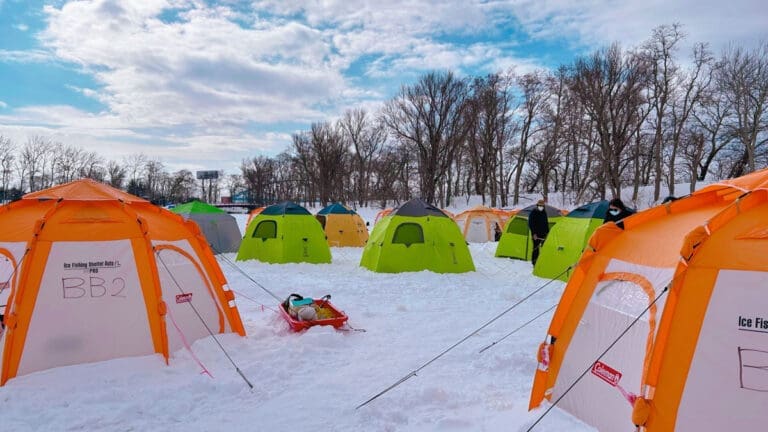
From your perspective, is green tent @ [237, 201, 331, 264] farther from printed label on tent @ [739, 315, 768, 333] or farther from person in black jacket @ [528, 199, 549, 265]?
printed label on tent @ [739, 315, 768, 333]

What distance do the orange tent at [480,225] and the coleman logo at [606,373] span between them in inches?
707

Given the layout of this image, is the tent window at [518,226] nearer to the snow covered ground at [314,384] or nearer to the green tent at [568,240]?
the green tent at [568,240]

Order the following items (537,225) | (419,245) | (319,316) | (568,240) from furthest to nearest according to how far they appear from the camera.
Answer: (537,225) → (419,245) → (568,240) → (319,316)

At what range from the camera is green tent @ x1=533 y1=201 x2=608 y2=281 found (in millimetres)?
10435

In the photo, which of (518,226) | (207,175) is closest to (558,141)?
(518,226)

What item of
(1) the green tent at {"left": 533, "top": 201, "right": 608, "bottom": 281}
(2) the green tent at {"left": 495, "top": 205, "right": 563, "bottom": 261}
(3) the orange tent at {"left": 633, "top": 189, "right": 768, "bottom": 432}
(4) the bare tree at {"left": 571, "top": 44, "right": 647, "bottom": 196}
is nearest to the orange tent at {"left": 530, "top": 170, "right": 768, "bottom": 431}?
(3) the orange tent at {"left": 633, "top": 189, "right": 768, "bottom": 432}

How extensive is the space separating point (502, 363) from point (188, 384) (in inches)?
132

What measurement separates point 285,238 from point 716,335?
1113 cm

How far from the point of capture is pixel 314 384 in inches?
183

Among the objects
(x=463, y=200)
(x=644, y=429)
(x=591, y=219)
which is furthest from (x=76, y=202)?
(x=463, y=200)

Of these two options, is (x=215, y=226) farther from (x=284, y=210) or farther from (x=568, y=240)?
(x=568, y=240)

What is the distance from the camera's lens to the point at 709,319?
110 inches

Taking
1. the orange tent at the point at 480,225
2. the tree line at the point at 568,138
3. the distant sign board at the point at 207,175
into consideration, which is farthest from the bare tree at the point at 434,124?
the distant sign board at the point at 207,175

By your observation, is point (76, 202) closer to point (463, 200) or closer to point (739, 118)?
point (739, 118)
